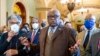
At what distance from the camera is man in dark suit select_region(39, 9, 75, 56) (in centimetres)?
499

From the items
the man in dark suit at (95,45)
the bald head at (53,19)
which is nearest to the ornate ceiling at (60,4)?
the bald head at (53,19)

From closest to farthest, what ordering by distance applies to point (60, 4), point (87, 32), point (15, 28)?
point (15, 28) → point (87, 32) → point (60, 4)

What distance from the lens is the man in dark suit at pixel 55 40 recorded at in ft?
16.4

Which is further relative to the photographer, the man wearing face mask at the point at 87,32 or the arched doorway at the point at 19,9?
the arched doorway at the point at 19,9

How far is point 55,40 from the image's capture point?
199 inches

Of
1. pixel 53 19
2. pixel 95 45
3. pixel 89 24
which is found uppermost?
pixel 53 19

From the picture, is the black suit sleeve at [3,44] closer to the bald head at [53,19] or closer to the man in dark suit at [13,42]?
the man in dark suit at [13,42]

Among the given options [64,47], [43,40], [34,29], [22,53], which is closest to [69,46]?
[64,47]

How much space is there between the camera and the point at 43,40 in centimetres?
514

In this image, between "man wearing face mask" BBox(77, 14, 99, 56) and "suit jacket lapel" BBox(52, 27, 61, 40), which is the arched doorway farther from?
"suit jacket lapel" BBox(52, 27, 61, 40)

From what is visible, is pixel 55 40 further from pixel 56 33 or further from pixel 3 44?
pixel 3 44

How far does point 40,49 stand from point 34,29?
128 cm

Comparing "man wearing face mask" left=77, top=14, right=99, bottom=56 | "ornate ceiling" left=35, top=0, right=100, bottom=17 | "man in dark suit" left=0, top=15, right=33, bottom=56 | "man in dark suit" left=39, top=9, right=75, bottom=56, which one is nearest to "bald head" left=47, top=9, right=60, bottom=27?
"man in dark suit" left=39, top=9, right=75, bottom=56

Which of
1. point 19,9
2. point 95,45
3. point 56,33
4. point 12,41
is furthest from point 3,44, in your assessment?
point 19,9
